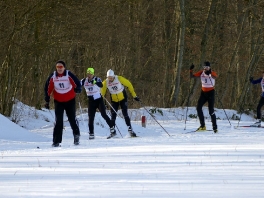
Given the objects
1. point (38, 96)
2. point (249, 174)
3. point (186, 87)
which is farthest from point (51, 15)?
point (186, 87)

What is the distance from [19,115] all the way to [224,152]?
1319 cm

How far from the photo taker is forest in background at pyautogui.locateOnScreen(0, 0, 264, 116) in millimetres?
19359

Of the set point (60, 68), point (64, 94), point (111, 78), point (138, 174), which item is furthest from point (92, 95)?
point (138, 174)

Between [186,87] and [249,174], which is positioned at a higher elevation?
[249,174]

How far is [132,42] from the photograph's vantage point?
3384cm

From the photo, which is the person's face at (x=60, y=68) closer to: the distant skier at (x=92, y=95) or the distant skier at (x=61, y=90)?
the distant skier at (x=61, y=90)

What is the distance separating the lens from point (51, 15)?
748 inches

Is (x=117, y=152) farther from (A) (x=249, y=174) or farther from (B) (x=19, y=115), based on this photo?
(B) (x=19, y=115)

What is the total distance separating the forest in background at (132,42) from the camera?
19359 mm

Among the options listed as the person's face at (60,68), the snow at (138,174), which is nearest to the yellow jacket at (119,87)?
the person's face at (60,68)

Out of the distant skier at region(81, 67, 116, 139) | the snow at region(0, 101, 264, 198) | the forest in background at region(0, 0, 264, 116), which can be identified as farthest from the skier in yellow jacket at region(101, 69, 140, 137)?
the snow at region(0, 101, 264, 198)

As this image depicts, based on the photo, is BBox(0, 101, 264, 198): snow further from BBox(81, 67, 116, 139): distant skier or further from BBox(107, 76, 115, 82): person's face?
BBox(107, 76, 115, 82): person's face

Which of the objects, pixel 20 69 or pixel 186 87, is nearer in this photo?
pixel 20 69

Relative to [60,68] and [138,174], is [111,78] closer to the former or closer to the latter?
[60,68]
